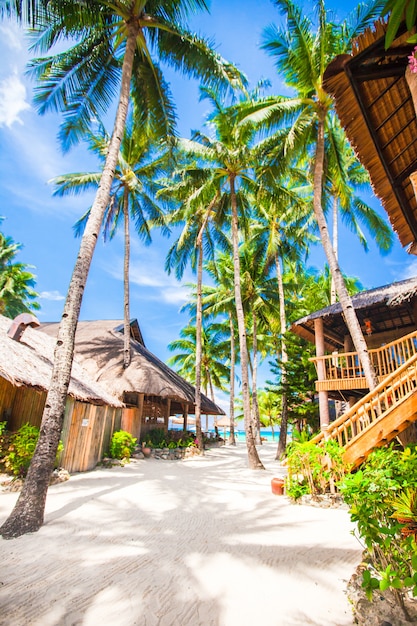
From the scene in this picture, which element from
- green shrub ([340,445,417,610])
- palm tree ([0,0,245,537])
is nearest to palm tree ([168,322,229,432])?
palm tree ([0,0,245,537])

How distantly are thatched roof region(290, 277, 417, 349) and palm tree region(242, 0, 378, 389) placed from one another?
5.68 feet

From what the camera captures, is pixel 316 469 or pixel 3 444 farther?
pixel 3 444

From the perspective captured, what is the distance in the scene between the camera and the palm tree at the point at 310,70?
867cm

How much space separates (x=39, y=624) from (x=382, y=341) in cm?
1342

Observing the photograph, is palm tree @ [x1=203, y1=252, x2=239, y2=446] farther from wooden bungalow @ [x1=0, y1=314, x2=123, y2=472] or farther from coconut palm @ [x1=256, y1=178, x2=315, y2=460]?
wooden bungalow @ [x1=0, y1=314, x2=123, y2=472]

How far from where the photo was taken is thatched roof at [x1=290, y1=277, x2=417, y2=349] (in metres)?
9.83

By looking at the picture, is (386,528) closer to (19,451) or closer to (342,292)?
(19,451)

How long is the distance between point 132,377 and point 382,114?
40.2 ft

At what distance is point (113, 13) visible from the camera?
25.8ft

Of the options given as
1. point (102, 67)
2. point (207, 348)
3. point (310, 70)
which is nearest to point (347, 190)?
point (310, 70)

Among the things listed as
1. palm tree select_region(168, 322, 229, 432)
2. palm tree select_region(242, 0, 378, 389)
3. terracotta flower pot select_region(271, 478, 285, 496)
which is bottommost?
terracotta flower pot select_region(271, 478, 285, 496)

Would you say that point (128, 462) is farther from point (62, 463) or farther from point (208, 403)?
point (208, 403)

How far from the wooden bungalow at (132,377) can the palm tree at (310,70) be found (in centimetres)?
842

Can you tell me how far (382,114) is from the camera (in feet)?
10.2
